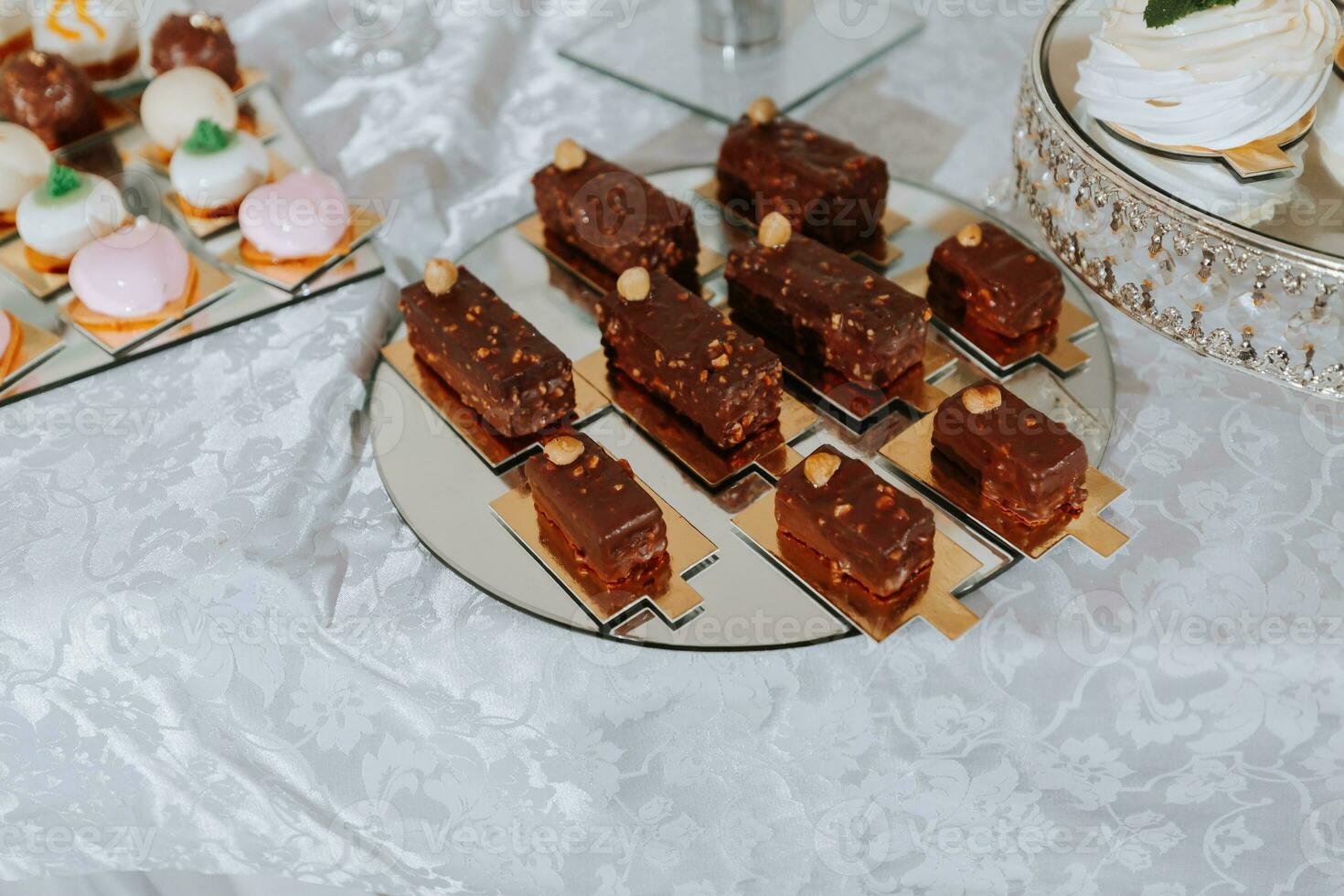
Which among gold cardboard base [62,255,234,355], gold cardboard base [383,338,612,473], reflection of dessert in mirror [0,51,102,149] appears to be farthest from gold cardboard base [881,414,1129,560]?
reflection of dessert in mirror [0,51,102,149]

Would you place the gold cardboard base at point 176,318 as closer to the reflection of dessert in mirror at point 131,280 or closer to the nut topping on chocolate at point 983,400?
the reflection of dessert in mirror at point 131,280

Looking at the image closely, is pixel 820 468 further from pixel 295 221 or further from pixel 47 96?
pixel 47 96

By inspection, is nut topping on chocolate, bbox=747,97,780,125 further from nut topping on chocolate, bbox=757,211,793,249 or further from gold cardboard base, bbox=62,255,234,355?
gold cardboard base, bbox=62,255,234,355

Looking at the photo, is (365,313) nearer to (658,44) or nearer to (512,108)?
(512,108)

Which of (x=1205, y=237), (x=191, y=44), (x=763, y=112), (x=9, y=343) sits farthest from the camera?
(x=191, y=44)

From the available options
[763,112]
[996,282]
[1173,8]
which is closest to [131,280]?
[763,112]

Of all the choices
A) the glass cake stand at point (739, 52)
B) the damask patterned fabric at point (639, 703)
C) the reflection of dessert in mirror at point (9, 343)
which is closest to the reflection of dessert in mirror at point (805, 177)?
the glass cake stand at point (739, 52)
